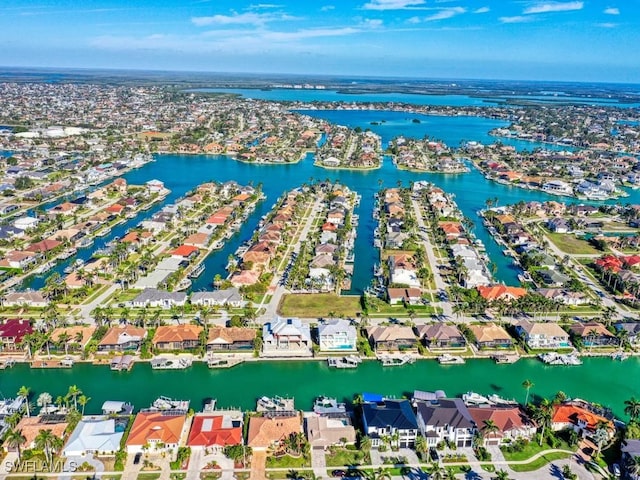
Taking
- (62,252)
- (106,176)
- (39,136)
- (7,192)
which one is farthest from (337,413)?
(39,136)

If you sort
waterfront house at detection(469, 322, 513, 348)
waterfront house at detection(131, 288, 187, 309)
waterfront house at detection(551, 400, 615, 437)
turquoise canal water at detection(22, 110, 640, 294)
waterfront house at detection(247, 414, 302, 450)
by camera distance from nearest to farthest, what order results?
waterfront house at detection(247, 414, 302, 450) → waterfront house at detection(551, 400, 615, 437) → waterfront house at detection(469, 322, 513, 348) → waterfront house at detection(131, 288, 187, 309) → turquoise canal water at detection(22, 110, 640, 294)

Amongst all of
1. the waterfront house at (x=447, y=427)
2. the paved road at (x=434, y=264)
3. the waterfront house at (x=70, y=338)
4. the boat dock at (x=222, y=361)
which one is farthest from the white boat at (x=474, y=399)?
the waterfront house at (x=70, y=338)

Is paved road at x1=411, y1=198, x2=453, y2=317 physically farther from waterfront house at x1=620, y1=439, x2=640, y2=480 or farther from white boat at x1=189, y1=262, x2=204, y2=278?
white boat at x1=189, y1=262, x2=204, y2=278

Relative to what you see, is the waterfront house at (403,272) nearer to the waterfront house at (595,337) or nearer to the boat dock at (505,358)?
the boat dock at (505,358)

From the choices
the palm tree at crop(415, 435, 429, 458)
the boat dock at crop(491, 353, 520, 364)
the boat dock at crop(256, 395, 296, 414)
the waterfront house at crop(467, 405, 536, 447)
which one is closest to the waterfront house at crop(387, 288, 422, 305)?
the boat dock at crop(491, 353, 520, 364)

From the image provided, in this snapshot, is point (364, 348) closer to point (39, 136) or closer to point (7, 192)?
point (7, 192)

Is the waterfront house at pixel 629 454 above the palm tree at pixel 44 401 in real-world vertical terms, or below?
above
